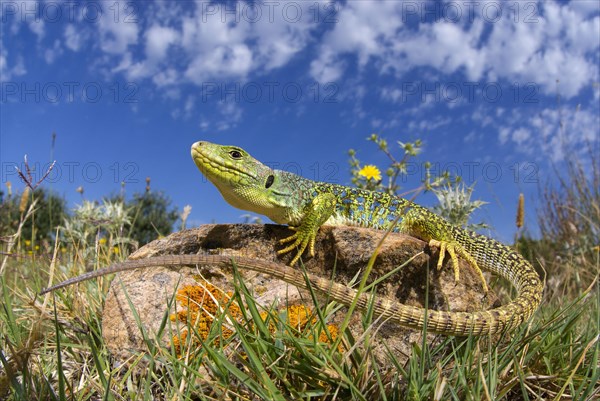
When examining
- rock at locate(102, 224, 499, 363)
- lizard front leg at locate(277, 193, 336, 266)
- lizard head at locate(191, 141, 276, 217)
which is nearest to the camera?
rock at locate(102, 224, 499, 363)

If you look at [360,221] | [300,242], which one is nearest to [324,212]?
[300,242]

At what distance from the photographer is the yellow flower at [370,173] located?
8.48m

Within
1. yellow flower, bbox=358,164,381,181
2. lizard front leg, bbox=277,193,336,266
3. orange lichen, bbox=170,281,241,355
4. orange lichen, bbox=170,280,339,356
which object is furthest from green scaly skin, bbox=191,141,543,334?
yellow flower, bbox=358,164,381,181

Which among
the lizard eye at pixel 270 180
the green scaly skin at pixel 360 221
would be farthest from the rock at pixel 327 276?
the lizard eye at pixel 270 180

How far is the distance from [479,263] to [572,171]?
12.0 meters

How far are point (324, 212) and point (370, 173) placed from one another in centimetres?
474

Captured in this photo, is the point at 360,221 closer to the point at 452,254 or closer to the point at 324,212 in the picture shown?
the point at 324,212

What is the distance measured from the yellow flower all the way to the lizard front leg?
15.0 ft

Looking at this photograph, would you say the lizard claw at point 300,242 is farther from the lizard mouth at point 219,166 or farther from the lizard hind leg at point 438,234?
the lizard hind leg at point 438,234

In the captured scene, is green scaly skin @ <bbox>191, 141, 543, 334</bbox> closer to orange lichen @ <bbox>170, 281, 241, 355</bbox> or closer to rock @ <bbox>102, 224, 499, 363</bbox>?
rock @ <bbox>102, 224, 499, 363</bbox>

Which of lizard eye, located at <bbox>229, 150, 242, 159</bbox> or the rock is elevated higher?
lizard eye, located at <bbox>229, 150, 242, 159</bbox>

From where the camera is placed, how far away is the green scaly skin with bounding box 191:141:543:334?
383cm

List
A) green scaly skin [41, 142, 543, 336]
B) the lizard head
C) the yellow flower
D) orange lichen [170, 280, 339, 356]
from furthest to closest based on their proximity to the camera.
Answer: the yellow flower → the lizard head → orange lichen [170, 280, 339, 356] → green scaly skin [41, 142, 543, 336]

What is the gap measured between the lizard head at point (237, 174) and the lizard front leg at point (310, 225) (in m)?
0.29
